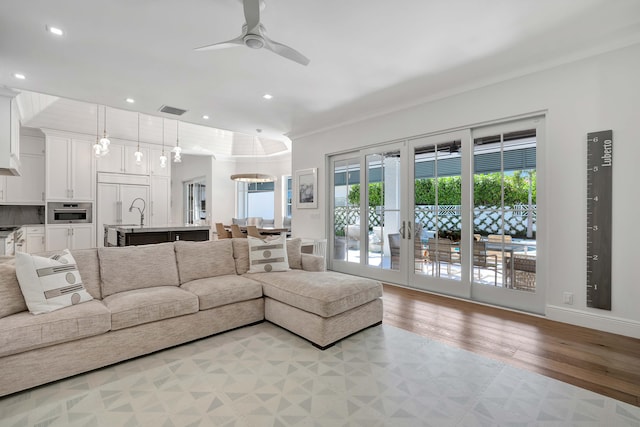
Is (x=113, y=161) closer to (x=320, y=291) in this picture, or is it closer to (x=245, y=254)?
(x=245, y=254)

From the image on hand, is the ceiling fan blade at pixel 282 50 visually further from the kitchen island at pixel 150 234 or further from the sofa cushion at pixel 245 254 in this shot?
the kitchen island at pixel 150 234

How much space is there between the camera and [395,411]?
1795 mm

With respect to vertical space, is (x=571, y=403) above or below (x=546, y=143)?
below

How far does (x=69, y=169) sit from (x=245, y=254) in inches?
205

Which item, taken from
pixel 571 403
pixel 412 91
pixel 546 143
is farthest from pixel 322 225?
pixel 571 403

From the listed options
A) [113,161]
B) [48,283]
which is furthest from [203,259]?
[113,161]

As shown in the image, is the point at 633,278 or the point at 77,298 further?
the point at 633,278

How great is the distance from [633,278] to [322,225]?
4.12m

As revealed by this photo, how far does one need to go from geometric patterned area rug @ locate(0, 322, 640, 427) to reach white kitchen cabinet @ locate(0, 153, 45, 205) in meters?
6.08

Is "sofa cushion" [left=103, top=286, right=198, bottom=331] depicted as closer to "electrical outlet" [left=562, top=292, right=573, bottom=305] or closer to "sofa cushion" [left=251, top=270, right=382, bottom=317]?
"sofa cushion" [left=251, top=270, right=382, bottom=317]

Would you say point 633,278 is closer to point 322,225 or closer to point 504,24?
point 504,24

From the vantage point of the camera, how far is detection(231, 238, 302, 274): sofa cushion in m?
3.57

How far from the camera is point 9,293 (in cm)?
218

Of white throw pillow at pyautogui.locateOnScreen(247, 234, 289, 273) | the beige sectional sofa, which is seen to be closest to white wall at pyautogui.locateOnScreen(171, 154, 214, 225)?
white throw pillow at pyautogui.locateOnScreen(247, 234, 289, 273)
